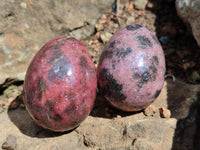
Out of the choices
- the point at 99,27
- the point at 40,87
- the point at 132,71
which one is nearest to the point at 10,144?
the point at 40,87

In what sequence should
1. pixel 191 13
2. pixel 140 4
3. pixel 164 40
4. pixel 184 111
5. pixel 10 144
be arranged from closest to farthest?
1. pixel 10 144
2. pixel 184 111
3. pixel 191 13
4. pixel 164 40
5. pixel 140 4

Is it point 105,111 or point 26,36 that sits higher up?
point 26,36

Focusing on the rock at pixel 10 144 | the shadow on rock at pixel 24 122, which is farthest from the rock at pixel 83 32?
the rock at pixel 10 144

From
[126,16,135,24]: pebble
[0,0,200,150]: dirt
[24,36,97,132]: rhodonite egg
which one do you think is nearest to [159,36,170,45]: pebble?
[0,0,200,150]: dirt

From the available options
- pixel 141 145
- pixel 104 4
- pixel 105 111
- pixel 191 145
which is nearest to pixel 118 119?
pixel 105 111

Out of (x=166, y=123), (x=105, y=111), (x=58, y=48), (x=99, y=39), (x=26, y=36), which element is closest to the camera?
(x=58, y=48)

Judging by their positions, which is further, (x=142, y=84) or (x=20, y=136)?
(x=20, y=136)

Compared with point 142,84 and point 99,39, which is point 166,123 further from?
point 99,39

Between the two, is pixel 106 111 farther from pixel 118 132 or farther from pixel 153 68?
pixel 153 68
